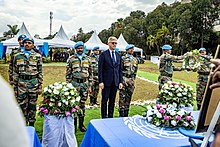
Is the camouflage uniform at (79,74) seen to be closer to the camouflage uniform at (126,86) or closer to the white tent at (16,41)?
the camouflage uniform at (126,86)

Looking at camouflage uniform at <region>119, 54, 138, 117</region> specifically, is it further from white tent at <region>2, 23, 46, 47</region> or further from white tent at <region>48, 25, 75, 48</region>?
white tent at <region>48, 25, 75, 48</region>

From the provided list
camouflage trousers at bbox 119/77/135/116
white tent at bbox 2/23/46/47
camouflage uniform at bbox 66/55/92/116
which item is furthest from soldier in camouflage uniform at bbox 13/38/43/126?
white tent at bbox 2/23/46/47

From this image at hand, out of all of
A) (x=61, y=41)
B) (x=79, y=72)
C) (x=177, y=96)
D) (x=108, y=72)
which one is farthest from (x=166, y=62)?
(x=61, y=41)

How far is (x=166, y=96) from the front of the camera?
419cm

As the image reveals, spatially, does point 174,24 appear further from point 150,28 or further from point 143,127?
point 143,127

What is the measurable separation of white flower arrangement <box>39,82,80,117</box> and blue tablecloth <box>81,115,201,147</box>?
0.58 metres

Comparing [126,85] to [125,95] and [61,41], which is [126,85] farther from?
[61,41]

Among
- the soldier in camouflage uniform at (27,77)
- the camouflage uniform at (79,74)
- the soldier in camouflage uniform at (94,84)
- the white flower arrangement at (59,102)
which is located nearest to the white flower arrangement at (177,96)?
the camouflage uniform at (79,74)

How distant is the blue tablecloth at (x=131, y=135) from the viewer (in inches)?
85.3

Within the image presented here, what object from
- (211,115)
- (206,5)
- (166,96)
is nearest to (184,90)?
(166,96)

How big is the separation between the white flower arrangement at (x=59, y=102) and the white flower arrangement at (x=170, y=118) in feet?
3.65

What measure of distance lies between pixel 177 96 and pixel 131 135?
2093 millimetres

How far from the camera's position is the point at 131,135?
2324mm

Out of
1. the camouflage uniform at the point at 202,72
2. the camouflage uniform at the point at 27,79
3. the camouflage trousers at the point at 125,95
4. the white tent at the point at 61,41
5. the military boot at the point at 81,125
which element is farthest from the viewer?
the white tent at the point at 61,41
